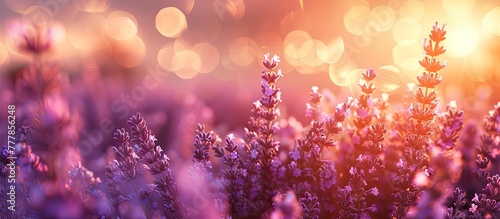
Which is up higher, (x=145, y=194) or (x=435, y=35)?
(x=435, y=35)

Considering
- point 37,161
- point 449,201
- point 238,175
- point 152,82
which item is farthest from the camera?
point 152,82

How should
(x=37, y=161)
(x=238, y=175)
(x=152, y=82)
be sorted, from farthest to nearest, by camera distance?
(x=152, y=82)
(x=238, y=175)
(x=37, y=161)

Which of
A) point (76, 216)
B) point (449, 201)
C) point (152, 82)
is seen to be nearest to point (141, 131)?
point (76, 216)

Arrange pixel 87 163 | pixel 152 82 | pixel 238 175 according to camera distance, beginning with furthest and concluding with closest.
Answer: pixel 152 82 < pixel 87 163 < pixel 238 175

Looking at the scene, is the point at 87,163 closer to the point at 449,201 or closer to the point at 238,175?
the point at 238,175

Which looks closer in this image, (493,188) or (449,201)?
(493,188)

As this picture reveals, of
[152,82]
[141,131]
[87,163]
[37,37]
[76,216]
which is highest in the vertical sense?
[152,82]

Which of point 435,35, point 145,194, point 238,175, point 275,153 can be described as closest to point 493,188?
point 435,35

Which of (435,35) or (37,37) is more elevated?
(435,35)

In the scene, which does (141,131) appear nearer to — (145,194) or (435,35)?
(145,194)
